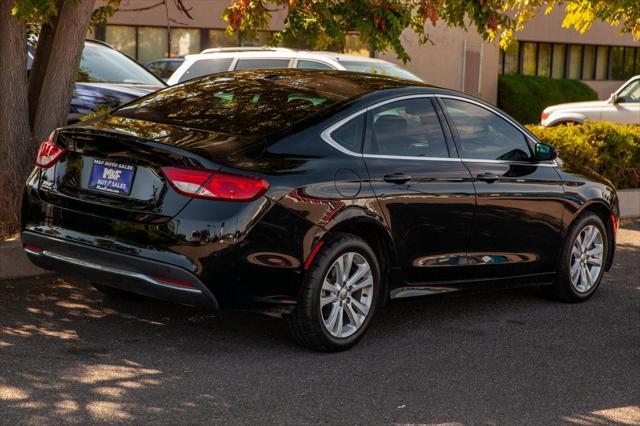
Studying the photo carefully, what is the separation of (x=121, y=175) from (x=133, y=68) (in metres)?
7.35

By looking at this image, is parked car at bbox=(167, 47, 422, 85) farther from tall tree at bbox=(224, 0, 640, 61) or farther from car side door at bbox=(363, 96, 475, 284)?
car side door at bbox=(363, 96, 475, 284)

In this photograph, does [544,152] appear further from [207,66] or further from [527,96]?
[527,96]

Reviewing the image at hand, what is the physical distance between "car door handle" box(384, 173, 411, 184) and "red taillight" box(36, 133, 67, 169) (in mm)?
1907

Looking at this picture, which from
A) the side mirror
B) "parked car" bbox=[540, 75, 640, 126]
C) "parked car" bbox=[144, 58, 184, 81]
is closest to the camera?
the side mirror

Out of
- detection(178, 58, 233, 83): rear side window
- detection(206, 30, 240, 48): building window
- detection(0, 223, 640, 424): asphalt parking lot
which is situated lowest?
detection(0, 223, 640, 424): asphalt parking lot

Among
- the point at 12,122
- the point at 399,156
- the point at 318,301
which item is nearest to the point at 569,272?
the point at 399,156

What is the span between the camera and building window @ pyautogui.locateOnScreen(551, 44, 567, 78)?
151 feet

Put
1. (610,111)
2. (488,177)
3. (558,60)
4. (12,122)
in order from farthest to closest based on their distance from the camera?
(558,60), (610,111), (12,122), (488,177)

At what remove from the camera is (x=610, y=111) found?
19609 millimetres

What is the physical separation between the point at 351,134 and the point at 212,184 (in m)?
1.12

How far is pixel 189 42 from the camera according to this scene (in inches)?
1416

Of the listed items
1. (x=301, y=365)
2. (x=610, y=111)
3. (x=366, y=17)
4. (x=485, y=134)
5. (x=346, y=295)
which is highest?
(x=366, y=17)

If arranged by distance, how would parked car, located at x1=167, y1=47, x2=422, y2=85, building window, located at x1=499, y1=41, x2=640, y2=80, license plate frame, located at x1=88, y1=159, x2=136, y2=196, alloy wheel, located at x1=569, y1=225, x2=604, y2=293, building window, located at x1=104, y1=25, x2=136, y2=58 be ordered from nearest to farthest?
license plate frame, located at x1=88, y1=159, x2=136, y2=196, alloy wheel, located at x1=569, y1=225, x2=604, y2=293, parked car, located at x1=167, y1=47, x2=422, y2=85, building window, located at x1=104, y1=25, x2=136, y2=58, building window, located at x1=499, y1=41, x2=640, y2=80

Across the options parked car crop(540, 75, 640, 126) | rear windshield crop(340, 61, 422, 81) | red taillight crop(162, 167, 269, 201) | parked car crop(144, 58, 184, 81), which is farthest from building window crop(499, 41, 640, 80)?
red taillight crop(162, 167, 269, 201)
